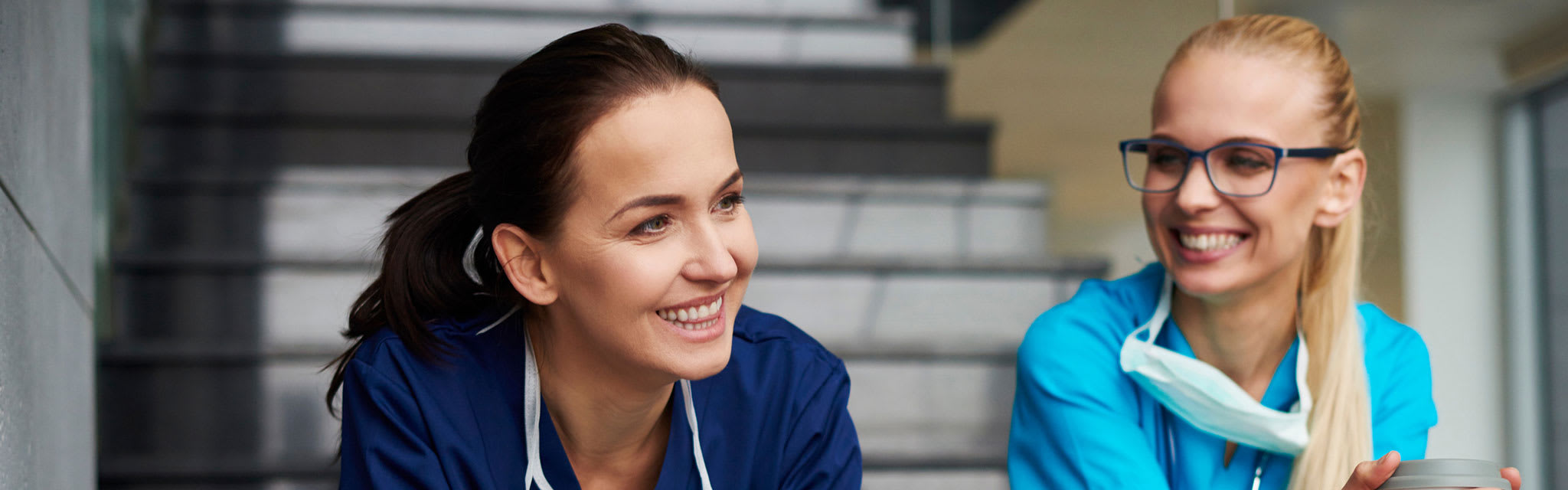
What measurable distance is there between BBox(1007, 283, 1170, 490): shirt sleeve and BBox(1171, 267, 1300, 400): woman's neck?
0.28 feet

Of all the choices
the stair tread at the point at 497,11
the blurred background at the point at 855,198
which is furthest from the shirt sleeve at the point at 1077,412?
the stair tread at the point at 497,11

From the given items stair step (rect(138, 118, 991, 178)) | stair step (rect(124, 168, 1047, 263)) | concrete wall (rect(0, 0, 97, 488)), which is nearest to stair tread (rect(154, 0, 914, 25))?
stair step (rect(138, 118, 991, 178))

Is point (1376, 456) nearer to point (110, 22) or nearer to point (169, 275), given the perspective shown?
point (169, 275)

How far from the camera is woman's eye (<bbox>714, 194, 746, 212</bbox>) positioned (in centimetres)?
96

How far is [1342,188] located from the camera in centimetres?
117

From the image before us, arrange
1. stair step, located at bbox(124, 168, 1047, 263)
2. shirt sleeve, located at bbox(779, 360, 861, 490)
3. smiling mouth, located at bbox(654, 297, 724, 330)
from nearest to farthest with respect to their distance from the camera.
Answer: smiling mouth, located at bbox(654, 297, 724, 330), shirt sleeve, located at bbox(779, 360, 861, 490), stair step, located at bbox(124, 168, 1047, 263)

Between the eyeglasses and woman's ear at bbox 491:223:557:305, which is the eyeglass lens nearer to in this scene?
the eyeglasses

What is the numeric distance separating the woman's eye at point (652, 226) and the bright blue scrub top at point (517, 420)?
0.24 metres

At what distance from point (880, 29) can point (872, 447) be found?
1.25 m

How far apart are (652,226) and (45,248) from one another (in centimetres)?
63

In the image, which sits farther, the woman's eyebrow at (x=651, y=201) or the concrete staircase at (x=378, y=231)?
the concrete staircase at (x=378, y=231)

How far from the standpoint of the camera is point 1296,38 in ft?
3.81

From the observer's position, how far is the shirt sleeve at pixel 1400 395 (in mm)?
1224

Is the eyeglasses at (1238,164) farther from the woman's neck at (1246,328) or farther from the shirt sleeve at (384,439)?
the shirt sleeve at (384,439)
